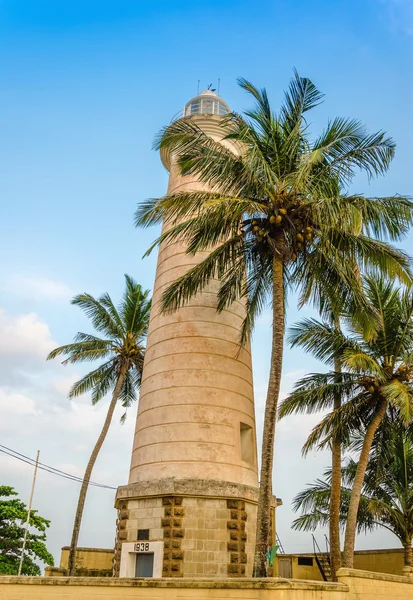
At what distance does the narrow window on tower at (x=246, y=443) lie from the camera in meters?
17.3

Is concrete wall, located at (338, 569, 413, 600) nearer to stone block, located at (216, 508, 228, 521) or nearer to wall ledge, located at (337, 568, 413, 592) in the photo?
wall ledge, located at (337, 568, 413, 592)

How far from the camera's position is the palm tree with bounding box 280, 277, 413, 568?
1838 centimetres

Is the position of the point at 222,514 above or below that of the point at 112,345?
below

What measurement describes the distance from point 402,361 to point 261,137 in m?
8.88

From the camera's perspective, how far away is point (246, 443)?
1755cm

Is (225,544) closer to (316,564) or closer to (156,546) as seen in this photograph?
(156,546)

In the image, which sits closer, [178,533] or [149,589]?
[149,589]

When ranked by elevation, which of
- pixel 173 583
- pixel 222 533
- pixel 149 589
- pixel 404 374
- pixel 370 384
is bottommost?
pixel 149 589

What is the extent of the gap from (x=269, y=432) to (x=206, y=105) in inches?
564

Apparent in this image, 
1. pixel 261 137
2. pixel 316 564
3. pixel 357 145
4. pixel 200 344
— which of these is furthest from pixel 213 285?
pixel 316 564

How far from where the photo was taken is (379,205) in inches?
639

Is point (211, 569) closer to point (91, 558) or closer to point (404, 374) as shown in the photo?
point (404, 374)

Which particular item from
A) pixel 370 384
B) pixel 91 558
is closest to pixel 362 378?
pixel 370 384

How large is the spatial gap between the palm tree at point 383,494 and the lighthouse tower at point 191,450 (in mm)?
7004
